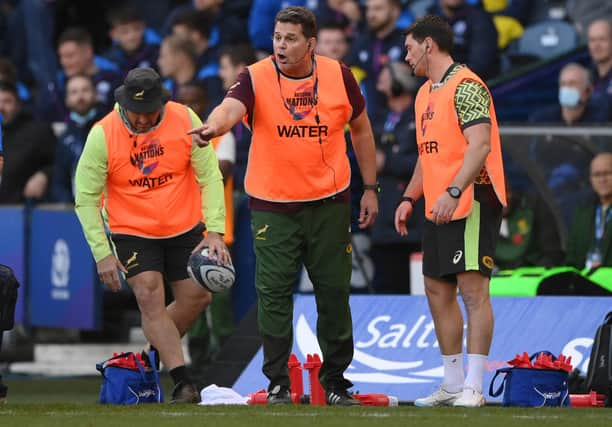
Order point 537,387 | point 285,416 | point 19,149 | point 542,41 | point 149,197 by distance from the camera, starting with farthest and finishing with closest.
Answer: point 542,41 → point 19,149 → point 149,197 → point 537,387 → point 285,416

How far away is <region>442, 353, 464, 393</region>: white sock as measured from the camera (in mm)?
9562

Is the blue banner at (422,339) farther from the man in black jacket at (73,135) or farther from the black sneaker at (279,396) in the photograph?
the man in black jacket at (73,135)

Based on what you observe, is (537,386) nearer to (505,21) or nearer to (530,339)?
(530,339)

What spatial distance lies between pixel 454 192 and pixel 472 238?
0.36m

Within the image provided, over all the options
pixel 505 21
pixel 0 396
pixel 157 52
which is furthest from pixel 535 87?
pixel 0 396

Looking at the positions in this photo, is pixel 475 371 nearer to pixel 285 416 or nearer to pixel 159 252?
pixel 285 416

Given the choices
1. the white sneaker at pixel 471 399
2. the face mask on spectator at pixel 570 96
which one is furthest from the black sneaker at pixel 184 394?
the face mask on spectator at pixel 570 96

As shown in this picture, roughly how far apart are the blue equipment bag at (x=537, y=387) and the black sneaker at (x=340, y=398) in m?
0.85

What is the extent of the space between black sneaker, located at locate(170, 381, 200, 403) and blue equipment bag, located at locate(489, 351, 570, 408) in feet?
5.79

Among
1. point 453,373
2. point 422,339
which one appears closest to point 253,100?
point 453,373

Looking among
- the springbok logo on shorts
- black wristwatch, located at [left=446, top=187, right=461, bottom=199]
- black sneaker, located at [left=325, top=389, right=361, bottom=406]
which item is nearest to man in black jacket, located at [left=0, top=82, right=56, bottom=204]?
black sneaker, located at [left=325, top=389, right=361, bottom=406]

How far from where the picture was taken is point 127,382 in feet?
32.4

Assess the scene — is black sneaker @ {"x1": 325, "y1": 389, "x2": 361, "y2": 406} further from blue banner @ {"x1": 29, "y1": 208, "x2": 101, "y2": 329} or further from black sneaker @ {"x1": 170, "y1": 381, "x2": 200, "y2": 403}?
blue banner @ {"x1": 29, "y1": 208, "x2": 101, "y2": 329}

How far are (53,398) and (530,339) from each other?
356cm
